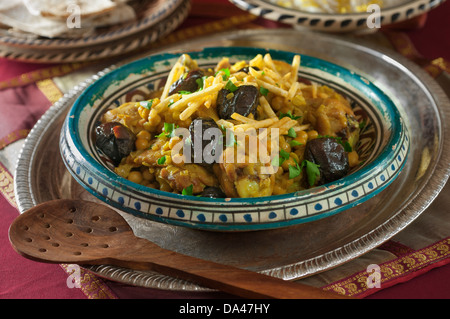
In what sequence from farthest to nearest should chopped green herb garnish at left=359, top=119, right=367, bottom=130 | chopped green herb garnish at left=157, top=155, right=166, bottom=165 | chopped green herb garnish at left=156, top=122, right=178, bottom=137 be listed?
chopped green herb garnish at left=359, top=119, right=367, bottom=130
chopped green herb garnish at left=156, top=122, right=178, bottom=137
chopped green herb garnish at left=157, top=155, right=166, bottom=165

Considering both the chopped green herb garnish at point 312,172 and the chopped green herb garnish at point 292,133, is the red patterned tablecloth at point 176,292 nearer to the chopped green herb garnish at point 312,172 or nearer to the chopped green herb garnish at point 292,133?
the chopped green herb garnish at point 312,172

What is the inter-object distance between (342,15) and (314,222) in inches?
69.5

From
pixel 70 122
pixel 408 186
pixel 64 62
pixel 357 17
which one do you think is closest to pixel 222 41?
pixel 357 17

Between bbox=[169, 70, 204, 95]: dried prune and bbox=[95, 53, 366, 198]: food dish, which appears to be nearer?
bbox=[95, 53, 366, 198]: food dish

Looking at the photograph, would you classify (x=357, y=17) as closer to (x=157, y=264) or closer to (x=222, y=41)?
(x=222, y=41)

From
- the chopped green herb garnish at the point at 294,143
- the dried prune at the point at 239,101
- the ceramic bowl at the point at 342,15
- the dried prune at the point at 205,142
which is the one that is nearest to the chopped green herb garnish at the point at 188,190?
the dried prune at the point at 205,142

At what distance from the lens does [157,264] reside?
70.4 inches

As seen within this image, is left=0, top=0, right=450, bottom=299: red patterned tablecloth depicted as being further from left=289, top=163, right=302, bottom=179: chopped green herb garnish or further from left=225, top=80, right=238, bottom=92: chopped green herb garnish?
left=225, top=80, right=238, bottom=92: chopped green herb garnish

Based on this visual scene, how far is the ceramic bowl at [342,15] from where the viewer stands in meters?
3.23

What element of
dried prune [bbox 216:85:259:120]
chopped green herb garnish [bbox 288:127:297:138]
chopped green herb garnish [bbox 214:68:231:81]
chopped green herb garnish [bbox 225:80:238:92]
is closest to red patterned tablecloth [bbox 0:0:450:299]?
chopped green herb garnish [bbox 288:127:297:138]

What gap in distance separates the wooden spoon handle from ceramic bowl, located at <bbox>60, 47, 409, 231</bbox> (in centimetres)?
15

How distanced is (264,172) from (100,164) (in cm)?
70

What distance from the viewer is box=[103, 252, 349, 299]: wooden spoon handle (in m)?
1.66

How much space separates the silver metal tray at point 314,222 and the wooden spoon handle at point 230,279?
0.06 metres
